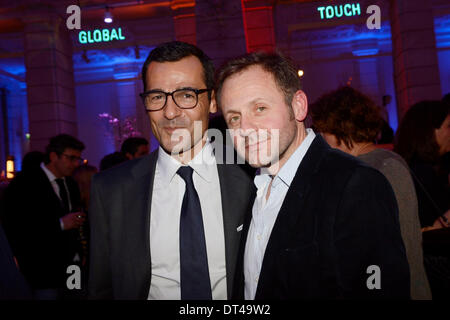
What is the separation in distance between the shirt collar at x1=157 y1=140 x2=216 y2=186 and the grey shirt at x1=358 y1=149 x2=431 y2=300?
93cm

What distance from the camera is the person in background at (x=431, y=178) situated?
6.97 ft

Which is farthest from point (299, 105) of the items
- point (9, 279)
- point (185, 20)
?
point (185, 20)

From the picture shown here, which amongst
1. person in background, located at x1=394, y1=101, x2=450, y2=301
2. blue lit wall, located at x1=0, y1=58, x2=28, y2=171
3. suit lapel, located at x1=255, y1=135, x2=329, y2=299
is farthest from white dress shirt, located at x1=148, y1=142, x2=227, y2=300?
blue lit wall, located at x1=0, y1=58, x2=28, y2=171

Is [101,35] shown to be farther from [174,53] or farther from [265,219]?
[265,219]

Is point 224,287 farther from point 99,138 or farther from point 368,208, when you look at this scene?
point 99,138

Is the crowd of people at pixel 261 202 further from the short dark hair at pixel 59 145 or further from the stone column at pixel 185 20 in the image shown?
the stone column at pixel 185 20

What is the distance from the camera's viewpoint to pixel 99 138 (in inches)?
607

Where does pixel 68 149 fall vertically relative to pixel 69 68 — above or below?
below

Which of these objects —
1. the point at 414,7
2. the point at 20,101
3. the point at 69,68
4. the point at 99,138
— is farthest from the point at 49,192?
the point at 20,101

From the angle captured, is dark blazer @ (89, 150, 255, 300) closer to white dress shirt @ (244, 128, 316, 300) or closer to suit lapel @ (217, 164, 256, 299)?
suit lapel @ (217, 164, 256, 299)

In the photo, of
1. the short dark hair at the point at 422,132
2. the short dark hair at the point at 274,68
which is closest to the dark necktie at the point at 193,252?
the short dark hair at the point at 274,68

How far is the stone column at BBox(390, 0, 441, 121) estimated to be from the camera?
689 centimetres

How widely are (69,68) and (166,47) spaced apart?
7420 mm

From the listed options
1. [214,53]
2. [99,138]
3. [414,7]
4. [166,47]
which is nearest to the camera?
[166,47]
